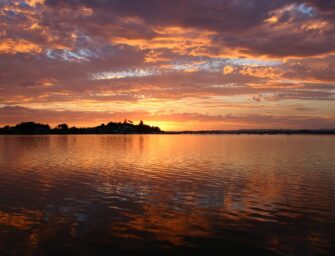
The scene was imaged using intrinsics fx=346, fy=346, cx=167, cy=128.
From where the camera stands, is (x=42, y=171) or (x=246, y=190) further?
(x=42, y=171)

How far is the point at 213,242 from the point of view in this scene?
20.4 metres

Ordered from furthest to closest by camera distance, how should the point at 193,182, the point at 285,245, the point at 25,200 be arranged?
the point at 193,182 → the point at 25,200 → the point at 285,245

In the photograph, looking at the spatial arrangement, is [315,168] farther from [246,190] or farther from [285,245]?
A: [285,245]

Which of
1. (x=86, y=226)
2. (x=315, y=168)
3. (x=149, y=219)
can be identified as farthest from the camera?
(x=315, y=168)

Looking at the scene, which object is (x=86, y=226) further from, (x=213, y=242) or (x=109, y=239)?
(x=213, y=242)

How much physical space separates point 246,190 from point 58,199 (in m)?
19.0

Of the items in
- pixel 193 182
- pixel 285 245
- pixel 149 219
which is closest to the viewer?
pixel 285 245

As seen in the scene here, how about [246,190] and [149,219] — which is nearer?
[149,219]

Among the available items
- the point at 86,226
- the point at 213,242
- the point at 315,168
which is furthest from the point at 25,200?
the point at 315,168

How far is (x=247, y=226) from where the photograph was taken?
77.0 feet

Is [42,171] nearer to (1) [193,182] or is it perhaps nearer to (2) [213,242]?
(1) [193,182]

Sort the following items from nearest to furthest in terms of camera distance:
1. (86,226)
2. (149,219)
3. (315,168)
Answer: (86,226) → (149,219) → (315,168)

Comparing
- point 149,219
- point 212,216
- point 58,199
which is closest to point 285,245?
point 212,216

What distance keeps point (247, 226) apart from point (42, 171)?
119 ft
